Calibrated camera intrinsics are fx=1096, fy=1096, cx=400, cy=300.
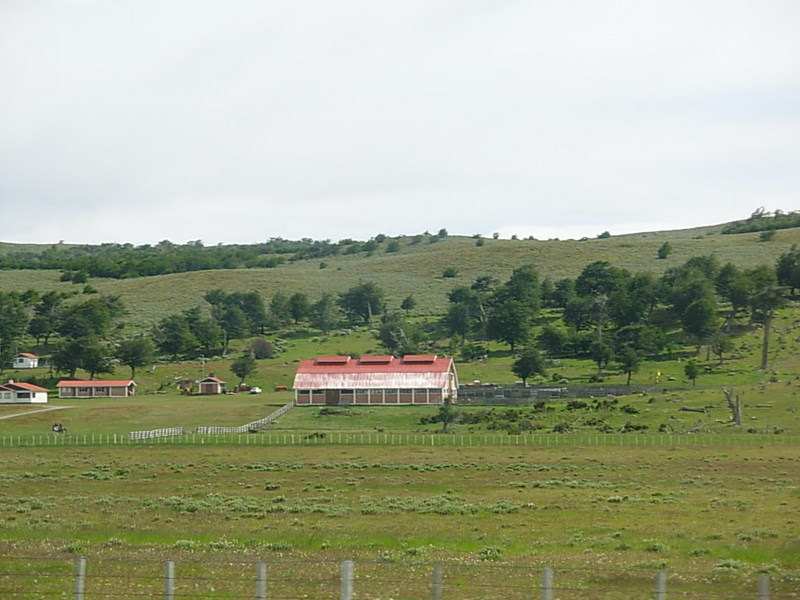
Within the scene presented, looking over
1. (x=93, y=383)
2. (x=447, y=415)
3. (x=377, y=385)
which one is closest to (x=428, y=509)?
(x=447, y=415)

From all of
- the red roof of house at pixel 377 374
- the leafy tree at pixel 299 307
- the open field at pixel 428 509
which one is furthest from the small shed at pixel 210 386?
the open field at pixel 428 509

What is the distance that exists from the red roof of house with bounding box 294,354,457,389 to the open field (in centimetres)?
4787

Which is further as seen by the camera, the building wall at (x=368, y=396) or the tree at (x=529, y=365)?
the tree at (x=529, y=365)

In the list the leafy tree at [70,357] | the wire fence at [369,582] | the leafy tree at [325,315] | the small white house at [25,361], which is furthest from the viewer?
the leafy tree at [325,315]

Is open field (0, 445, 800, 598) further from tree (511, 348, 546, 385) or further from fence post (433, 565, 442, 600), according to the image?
tree (511, 348, 546, 385)

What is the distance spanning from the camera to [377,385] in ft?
414

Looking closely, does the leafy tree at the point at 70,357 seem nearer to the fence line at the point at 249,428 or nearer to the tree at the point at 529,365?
the fence line at the point at 249,428

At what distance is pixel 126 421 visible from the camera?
107625mm

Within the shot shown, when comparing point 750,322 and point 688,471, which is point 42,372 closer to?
point 750,322

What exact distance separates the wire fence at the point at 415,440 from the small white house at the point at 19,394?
→ 39.8 meters

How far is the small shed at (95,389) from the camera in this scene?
13888 cm

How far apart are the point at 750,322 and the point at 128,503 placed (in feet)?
404

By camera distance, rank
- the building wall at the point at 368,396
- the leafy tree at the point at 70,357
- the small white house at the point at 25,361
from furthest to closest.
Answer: the small white house at the point at 25,361
the leafy tree at the point at 70,357
the building wall at the point at 368,396

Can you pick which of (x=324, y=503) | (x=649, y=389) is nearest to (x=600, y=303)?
(x=649, y=389)
